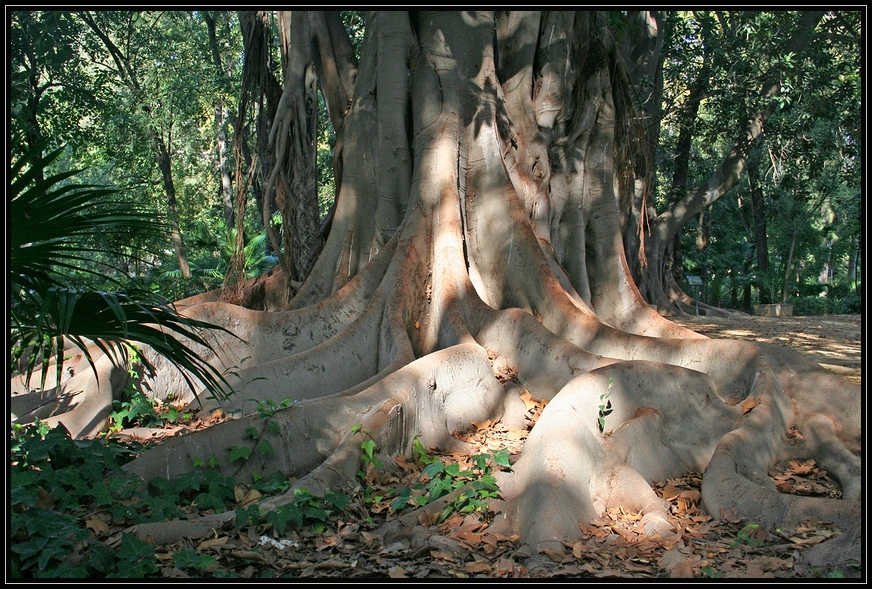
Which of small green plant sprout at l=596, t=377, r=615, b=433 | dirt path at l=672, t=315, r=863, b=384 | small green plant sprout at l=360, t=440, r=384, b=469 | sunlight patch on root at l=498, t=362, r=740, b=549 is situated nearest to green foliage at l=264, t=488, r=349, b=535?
small green plant sprout at l=360, t=440, r=384, b=469

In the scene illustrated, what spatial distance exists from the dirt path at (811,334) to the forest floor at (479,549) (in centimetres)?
368

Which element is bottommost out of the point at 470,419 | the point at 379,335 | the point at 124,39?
the point at 470,419

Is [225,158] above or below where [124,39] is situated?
below

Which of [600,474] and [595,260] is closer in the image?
[600,474]

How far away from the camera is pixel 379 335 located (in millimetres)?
6758

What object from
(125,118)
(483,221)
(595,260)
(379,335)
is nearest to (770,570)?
(379,335)

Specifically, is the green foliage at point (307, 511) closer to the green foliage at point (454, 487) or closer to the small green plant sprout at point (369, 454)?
the green foliage at point (454, 487)

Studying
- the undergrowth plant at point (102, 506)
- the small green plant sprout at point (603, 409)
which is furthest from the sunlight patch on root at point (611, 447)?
the undergrowth plant at point (102, 506)

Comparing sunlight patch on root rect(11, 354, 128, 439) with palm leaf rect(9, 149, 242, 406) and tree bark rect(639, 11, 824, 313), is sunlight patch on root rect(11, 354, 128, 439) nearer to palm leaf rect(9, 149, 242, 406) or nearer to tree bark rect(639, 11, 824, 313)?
palm leaf rect(9, 149, 242, 406)

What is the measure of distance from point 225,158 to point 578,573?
1988 cm

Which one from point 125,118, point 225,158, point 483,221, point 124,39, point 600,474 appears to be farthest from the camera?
point 225,158

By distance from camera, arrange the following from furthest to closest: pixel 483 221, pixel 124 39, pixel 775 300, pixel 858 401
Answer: pixel 775 300, pixel 124 39, pixel 483 221, pixel 858 401

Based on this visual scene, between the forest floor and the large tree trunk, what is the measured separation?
13cm

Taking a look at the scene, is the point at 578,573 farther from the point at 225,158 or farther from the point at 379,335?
the point at 225,158
